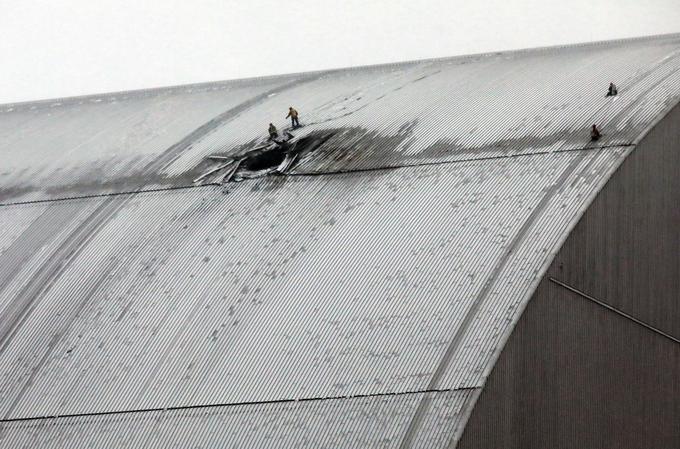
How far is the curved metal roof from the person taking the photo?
21.8m

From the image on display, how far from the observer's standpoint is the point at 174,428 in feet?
72.2

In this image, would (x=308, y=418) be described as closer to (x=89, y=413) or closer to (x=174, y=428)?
(x=174, y=428)

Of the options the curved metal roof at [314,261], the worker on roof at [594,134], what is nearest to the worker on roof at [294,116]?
the curved metal roof at [314,261]

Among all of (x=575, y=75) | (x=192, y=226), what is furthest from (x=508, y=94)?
(x=192, y=226)

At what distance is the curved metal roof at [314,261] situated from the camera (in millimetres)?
21766

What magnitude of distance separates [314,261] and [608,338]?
5.31m

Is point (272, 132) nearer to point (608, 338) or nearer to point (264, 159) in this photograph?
point (264, 159)

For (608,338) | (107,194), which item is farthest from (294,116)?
(608,338)

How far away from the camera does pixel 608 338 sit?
78.7 ft

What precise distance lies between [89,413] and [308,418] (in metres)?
4.00

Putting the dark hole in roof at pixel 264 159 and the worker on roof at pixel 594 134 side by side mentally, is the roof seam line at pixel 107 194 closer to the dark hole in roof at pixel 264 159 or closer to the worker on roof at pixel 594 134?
the dark hole in roof at pixel 264 159

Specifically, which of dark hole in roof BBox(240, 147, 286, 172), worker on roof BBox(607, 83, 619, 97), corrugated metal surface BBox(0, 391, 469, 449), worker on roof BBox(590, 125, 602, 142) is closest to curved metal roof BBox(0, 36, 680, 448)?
corrugated metal surface BBox(0, 391, 469, 449)

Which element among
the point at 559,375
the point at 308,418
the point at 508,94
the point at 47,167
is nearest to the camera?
the point at 308,418

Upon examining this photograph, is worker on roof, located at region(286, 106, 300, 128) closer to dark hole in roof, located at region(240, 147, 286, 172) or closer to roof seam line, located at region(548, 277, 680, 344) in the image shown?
dark hole in roof, located at region(240, 147, 286, 172)
